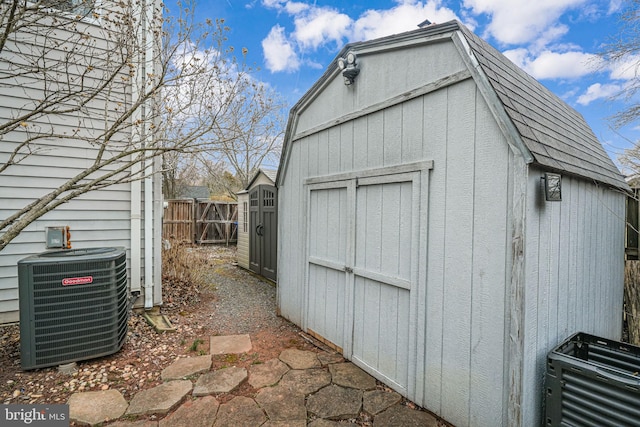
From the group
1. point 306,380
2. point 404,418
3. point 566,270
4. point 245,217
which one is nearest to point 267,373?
point 306,380

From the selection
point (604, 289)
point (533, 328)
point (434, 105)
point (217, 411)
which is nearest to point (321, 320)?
point (217, 411)

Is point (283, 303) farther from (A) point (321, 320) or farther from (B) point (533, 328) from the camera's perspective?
(B) point (533, 328)

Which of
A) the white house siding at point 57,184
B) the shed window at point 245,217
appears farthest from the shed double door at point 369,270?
the shed window at point 245,217

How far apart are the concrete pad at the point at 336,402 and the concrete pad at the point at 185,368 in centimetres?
113

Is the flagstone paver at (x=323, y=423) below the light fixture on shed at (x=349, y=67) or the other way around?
below

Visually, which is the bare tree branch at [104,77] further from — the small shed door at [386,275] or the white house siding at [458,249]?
the white house siding at [458,249]

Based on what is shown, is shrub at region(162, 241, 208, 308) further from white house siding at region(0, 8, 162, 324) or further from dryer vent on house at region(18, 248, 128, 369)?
dryer vent on house at region(18, 248, 128, 369)

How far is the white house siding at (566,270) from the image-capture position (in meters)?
1.86

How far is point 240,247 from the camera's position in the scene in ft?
27.2

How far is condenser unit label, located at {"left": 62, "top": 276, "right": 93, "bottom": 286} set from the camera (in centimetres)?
272

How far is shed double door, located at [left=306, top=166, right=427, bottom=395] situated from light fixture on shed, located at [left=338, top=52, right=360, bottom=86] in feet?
3.42

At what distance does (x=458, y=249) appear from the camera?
2.12 meters

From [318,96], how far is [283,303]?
2834mm

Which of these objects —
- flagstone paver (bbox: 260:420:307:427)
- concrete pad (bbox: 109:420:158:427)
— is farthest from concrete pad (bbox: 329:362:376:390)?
concrete pad (bbox: 109:420:158:427)
